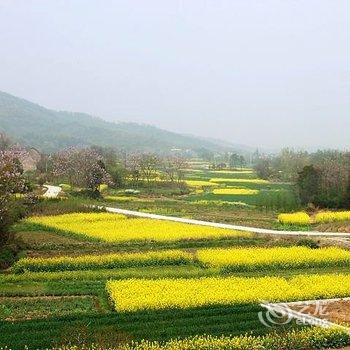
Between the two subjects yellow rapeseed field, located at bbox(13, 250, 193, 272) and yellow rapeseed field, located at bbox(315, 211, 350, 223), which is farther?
yellow rapeseed field, located at bbox(315, 211, 350, 223)

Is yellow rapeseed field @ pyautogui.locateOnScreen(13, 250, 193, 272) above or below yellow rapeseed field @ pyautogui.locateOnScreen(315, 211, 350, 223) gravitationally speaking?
below

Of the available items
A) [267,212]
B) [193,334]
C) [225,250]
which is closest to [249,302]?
[193,334]

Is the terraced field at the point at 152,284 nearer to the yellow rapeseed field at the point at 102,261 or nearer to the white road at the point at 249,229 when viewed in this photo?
the yellow rapeseed field at the point at 102,261

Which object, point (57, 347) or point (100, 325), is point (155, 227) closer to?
point (100, 325)

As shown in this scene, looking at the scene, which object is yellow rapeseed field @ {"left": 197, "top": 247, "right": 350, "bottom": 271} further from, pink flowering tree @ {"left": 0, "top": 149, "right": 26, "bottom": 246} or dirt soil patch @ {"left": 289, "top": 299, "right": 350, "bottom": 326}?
pink flowering tree @ {"left": 0, "top": 149, "right": 26, "bottom": 246}

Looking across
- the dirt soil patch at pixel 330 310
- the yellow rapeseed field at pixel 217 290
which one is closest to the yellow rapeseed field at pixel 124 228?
the yellow rapeseed field at pixel 217 290

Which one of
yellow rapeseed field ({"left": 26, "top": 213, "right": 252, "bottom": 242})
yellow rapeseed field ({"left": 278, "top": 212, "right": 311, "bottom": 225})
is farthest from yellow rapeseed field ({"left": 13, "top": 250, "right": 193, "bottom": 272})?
yellow rapeseed field ({"left": 278, "top": 212, "right": 311, "bottom": 225})

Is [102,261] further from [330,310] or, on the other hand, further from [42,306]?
[330,310]
